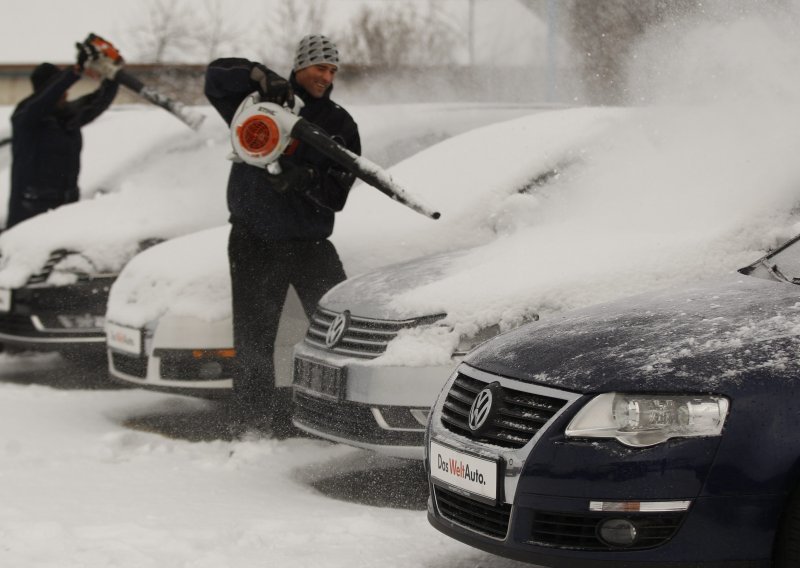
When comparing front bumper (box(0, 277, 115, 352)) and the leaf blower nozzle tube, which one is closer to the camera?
the leaf blower nozzle tube

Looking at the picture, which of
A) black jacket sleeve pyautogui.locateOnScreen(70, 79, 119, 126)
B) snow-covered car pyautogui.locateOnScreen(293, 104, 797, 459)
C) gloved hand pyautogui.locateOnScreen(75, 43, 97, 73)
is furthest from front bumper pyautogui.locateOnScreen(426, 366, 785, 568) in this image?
black jacket sleeve pyautogui.locateOnScreen(70, 79, 119, 126)

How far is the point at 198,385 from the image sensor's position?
23.7ft

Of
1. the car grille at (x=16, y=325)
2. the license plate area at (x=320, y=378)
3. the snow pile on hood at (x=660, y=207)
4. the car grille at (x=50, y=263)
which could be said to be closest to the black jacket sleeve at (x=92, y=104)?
the car grille at (x=16, y=325)

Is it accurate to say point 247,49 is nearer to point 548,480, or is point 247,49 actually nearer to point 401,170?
point 401,170

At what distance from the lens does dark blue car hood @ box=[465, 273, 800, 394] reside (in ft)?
12.6

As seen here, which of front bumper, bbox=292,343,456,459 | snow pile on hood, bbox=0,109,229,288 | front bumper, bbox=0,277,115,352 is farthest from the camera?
snow pile on hood, bbox=0,109,229,288

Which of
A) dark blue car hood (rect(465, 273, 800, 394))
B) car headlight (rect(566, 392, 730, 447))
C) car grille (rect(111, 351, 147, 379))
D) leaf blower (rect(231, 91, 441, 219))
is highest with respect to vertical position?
leaf blower (rect(231, 91, 441, 219))

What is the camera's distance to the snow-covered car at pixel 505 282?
5.61 metres

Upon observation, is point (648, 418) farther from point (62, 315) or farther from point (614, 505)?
point (62, 315)

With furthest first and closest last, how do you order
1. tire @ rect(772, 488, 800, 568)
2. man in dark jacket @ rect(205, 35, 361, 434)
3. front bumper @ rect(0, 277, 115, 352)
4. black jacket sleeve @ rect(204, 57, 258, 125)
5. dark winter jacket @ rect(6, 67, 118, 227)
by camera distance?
1. dark winter jacket @ rect(6, 67, 118, 227)
2. front bumper @ rect(0, 277, 115, 352)
3. man in dark jacket @ rect(205, 35, 361, 434)
4. black jacket sleeve @ rect(204, 57, 258, 125)
5. tire @ rect(772, 488, 800, 568)

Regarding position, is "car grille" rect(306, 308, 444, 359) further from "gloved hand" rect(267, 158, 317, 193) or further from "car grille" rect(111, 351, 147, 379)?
"car grille" rect(111, 351, 147, 379)

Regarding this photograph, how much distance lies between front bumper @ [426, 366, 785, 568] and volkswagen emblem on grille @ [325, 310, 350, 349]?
1896mm

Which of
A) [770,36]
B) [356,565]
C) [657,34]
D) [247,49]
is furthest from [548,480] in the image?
[247,49]

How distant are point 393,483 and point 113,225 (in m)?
3.23
